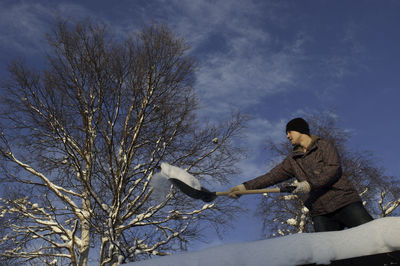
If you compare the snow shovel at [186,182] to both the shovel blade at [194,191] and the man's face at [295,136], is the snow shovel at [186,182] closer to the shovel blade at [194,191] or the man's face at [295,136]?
the shovel blade at [194,191]

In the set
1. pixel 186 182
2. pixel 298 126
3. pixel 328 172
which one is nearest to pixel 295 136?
pixel 298 126

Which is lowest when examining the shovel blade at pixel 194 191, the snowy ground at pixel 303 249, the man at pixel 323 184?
the snowy ground at pixel 303 249

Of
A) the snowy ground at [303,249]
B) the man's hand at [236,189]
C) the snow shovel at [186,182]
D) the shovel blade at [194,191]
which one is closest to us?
the snowy ground at [303,249]

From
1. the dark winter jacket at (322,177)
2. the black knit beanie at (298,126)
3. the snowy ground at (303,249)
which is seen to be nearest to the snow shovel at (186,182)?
the dark winter jacket at (322,177)

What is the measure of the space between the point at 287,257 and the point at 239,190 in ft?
5.93

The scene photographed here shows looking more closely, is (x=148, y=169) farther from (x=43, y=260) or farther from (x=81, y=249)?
(x=43, y=260)

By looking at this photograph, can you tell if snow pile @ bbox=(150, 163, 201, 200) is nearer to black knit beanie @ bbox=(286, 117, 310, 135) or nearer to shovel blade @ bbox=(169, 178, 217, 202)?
shovel blade @ bbox=(169, 178, 217, 202)

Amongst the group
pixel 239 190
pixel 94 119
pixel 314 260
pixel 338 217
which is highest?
pixel 94 119

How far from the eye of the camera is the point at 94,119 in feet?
29.0

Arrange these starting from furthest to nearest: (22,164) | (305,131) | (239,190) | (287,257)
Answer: (22,164) → (239,190) → (305,131) → (287,257)

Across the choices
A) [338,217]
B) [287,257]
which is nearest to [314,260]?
[287,257]

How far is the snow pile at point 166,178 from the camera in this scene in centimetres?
347

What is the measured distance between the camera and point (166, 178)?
141 inches

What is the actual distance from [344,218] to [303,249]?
1.14 meters
